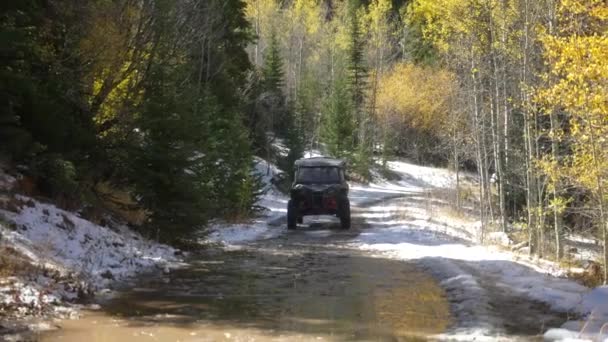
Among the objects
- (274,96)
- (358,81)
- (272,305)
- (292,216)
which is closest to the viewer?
(272,305)

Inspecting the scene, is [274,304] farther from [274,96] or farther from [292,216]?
[274,96]

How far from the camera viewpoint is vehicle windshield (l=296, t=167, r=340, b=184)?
72.0 ft

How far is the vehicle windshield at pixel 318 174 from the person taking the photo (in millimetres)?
21938

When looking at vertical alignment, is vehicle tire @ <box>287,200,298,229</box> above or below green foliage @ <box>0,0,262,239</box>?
below

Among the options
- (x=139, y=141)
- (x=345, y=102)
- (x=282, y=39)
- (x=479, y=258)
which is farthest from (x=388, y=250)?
(x=282, y=39)

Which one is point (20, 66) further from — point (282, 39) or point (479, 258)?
point (282, 39)

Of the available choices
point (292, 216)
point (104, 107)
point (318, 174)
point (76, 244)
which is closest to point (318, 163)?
point (318, 174)

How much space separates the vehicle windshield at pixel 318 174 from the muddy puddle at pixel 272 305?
8.04 meters

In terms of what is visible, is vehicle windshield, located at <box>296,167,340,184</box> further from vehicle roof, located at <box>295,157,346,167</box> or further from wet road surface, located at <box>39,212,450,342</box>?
wet road surface, located at <box>39,212,450,342</box>

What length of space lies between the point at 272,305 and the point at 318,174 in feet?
42.7

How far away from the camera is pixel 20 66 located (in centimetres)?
1273

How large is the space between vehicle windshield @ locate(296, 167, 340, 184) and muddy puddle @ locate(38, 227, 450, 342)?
8043mm

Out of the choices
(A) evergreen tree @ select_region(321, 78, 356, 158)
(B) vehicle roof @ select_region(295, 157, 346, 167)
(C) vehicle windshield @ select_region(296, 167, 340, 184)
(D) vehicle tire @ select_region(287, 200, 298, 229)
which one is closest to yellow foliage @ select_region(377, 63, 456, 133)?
(A) evergreen tree @ select_region(321, 78, 356, 158)

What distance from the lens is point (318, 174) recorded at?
869 inches
